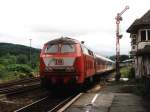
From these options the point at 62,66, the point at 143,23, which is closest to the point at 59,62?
the point at 62,66

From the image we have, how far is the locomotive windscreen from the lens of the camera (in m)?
23.5

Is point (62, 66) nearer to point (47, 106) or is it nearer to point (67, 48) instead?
point (67, 48)

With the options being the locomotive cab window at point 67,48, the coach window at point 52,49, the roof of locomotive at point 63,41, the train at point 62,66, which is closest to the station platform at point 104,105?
the train at point 62,66

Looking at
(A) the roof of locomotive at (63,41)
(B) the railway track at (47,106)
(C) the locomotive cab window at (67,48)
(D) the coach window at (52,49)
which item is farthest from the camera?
(A) the roof of locomotive at (63,41)

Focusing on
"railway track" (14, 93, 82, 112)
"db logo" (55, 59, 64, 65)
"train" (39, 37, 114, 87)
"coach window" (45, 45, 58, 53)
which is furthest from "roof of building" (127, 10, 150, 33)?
"railway track" (14, 93, 82, 112)

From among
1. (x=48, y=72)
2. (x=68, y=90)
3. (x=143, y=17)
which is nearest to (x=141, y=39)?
(x=143, y=17)

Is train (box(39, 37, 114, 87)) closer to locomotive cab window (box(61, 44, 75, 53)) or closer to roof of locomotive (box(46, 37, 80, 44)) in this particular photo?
locomotive cab window (box(61, 44, 75, 53))

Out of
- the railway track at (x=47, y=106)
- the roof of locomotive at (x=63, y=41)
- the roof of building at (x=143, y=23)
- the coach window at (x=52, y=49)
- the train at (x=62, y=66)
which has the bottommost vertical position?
the railway track at (x=47, y=106)

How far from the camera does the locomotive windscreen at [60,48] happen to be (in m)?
23.5

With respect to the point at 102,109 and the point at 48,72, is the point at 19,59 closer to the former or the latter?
the point at 48,72

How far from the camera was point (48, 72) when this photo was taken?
75.3 feet

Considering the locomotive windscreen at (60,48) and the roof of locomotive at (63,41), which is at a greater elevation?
the roof of locomotive at (63,41)

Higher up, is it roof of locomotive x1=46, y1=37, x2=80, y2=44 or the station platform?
roof of locomotive x1=46, y1=37, x2=80, y2=44

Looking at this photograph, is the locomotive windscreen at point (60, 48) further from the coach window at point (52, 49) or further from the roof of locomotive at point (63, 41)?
the roof of locomotive at point (63, 41)
